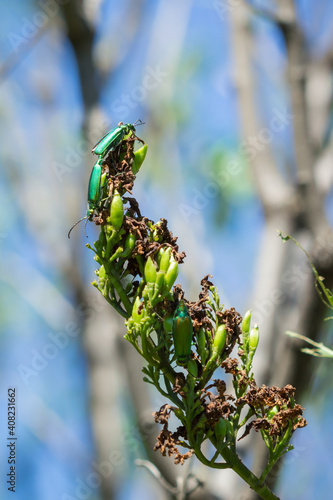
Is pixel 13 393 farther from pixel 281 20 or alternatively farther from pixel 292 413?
pixel 292 413

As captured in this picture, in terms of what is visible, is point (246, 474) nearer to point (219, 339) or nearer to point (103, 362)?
point (219, 339)

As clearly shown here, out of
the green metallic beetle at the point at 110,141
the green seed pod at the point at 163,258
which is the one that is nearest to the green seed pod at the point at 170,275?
the green seed pod at the point at 163,258

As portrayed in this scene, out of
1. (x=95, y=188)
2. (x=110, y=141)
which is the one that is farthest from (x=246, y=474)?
(x=110, y=141)

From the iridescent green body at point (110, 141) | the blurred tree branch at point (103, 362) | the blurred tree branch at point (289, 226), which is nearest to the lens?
the iridescent green body at point (110, 141)

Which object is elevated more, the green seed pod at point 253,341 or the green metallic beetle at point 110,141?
the green metallic beetle at point 110,141

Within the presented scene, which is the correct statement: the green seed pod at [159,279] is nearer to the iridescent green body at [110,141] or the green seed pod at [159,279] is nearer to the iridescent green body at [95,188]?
the iridescent green body at [95,188]

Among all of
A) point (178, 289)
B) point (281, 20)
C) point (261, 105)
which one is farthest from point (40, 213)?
point (178, 289)

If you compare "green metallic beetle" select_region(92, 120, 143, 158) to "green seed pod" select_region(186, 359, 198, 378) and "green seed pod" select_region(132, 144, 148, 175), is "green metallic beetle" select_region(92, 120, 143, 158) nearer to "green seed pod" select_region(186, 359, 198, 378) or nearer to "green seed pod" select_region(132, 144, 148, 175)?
"green seed pod" select_region(132, 144, 148, 175)
